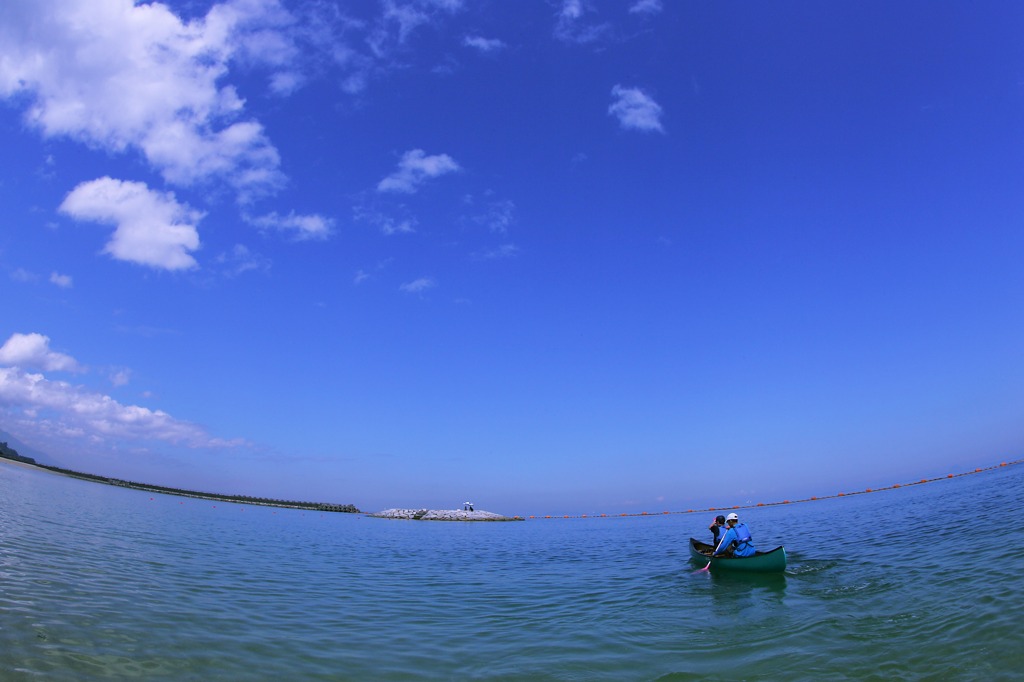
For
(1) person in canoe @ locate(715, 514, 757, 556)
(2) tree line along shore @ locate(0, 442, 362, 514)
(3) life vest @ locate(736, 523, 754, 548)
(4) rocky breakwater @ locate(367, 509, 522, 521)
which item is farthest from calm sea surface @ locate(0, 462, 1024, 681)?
(2) tree line along shore @ locate(0, 442, 362, 514)

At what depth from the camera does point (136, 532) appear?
34094 mm

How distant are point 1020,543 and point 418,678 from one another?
24.6 meters

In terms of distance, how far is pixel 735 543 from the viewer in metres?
25.4

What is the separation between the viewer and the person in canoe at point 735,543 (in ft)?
82.6

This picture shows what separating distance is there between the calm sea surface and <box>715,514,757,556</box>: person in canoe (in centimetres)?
161

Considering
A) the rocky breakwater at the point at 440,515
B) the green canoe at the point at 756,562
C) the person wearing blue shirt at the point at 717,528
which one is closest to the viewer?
the green canoe at the point at 756,562

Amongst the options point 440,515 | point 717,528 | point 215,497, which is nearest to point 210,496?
point 215,497

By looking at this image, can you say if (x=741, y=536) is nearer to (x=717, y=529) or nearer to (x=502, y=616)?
(x=717, y=529)

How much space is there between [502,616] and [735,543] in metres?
13.4

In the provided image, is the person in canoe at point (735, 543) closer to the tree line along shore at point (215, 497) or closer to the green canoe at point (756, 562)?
the green canoe at point (756, 562)

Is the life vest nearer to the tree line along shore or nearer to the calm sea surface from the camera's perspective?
the calm sea surface

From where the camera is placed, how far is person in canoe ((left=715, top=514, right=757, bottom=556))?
25.2m

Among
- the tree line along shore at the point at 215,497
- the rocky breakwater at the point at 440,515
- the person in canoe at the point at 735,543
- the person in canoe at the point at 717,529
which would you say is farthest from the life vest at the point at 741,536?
the tree line along shore at the point at 215,497

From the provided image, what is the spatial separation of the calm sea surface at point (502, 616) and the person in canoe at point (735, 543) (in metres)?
1.61
